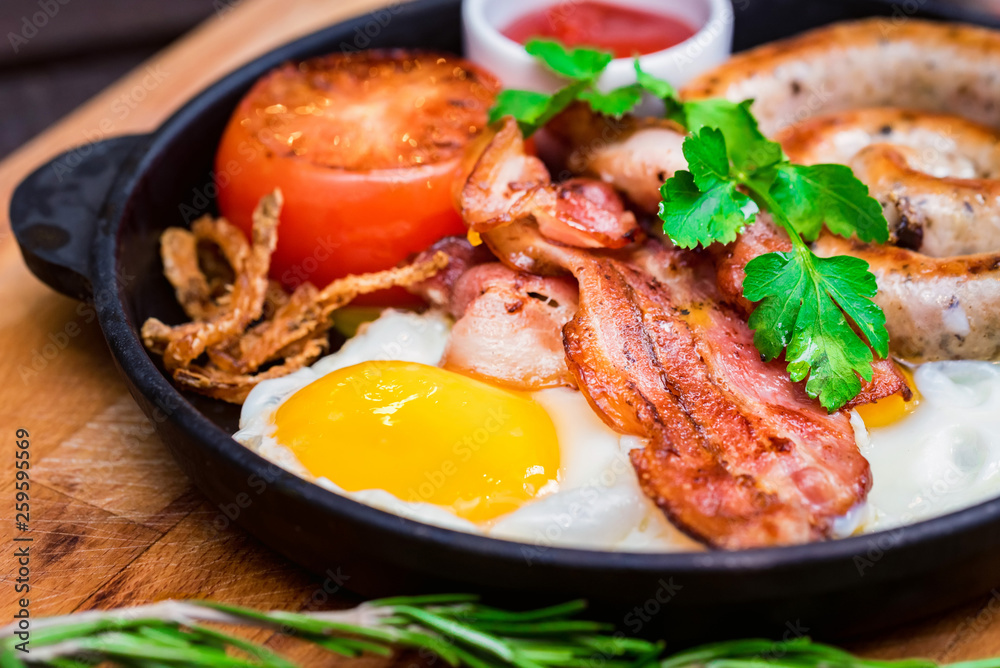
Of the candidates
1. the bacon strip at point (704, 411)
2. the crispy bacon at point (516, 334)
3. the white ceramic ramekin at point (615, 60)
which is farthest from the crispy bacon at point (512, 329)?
the white ceramic ramekin at point (615, 60)

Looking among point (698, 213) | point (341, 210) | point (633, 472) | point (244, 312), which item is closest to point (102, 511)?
point (244, 312)

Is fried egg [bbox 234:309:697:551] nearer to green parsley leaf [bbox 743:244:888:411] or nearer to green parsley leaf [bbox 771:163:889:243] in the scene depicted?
green parsley leaf [bbox 743:244:888:411]

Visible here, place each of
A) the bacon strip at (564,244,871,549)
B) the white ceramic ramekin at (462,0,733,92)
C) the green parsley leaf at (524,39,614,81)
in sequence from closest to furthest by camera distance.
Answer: the bacon strip at (564,244,871,549)
the green parsley leaf at (524,39,614,81)
the white ceramic ramekin at (462,0,733,92)

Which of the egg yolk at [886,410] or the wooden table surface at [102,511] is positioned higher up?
the egg yolk at [886,410]

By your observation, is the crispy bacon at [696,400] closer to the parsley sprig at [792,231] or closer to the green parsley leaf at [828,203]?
the parsley sprig at [792,231]

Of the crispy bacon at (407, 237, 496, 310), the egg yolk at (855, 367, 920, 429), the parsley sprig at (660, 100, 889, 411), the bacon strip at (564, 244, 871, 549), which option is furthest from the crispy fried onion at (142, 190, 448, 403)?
the egg yolk at (855, 367, 920, 429)

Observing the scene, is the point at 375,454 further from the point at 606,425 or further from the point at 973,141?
the point at 973,141

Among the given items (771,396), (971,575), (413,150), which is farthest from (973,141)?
(413,150)

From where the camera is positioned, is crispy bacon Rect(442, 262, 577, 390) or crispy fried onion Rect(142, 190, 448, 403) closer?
crispy bacon Rect(442, 262, 577, 390)
